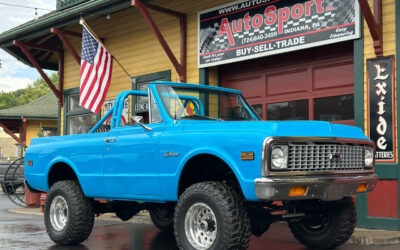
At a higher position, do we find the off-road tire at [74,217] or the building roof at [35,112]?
the building roof at [35,112]

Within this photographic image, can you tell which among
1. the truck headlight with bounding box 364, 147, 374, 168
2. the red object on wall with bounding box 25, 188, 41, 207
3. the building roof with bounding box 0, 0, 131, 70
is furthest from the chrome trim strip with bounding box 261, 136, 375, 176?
the red object on wall with bounding box 25, 188, 41, 207

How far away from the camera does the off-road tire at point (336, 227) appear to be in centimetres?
665

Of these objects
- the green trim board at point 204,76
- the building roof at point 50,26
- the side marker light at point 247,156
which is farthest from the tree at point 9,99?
the side marker light at point 247,156

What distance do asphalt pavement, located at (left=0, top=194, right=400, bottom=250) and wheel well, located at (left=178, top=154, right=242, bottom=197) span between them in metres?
1.42

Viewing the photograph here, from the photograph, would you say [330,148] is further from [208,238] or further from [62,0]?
[62,0]

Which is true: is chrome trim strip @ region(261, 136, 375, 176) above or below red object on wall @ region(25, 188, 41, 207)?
above

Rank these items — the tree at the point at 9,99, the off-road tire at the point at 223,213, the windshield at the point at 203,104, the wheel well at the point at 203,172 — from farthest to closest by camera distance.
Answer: the tree at the point at 9,99
the windshield at the point at 203,104
the wheel well at the point at 203,172
the off-road tire at the point at 223,213

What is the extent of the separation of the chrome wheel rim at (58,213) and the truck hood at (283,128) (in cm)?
262

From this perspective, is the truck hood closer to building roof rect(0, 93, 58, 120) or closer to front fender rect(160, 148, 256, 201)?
front fender rect(160, 148, 256, 201)

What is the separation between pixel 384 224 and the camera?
895 centimetres

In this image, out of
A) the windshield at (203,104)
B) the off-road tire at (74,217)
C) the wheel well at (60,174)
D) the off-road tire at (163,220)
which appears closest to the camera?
the windshield at (203,104)

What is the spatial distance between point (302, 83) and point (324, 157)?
17.8ft

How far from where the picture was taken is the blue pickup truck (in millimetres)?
5504

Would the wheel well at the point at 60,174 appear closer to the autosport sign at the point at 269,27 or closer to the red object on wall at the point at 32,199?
the autosport sign at the point at 269,27
